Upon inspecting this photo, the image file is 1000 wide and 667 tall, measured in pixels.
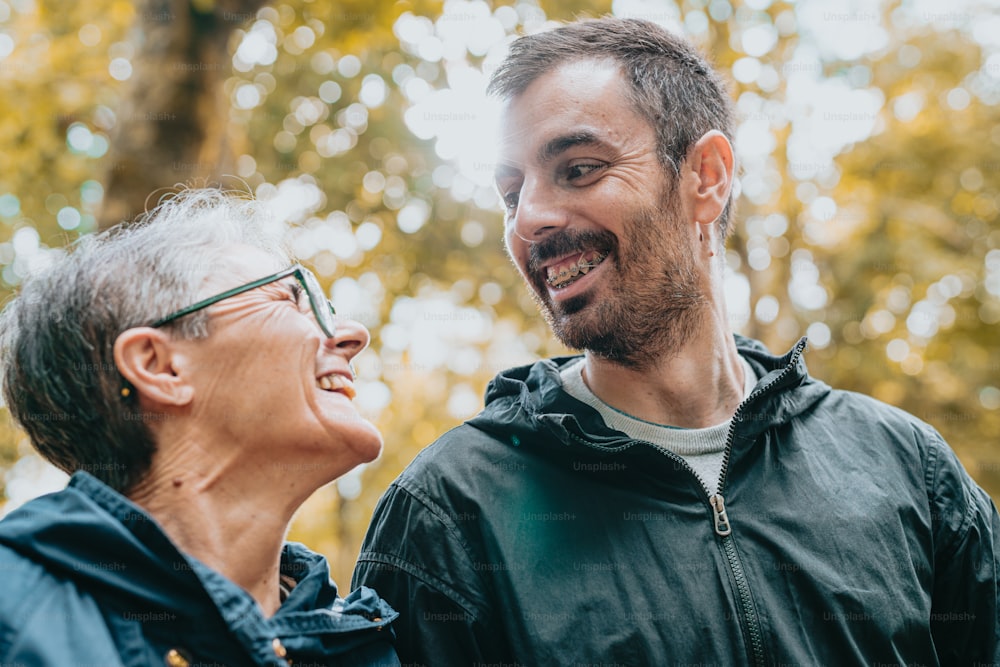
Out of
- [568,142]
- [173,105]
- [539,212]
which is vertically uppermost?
[173,105]

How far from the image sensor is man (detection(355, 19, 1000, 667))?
7.06 feet

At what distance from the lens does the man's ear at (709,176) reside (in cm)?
284

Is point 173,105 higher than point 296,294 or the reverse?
higher

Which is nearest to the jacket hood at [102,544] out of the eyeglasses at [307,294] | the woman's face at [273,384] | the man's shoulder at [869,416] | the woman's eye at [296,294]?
the woman's face at [273,384]

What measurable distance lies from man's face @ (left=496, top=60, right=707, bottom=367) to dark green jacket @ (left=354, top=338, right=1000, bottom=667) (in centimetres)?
29

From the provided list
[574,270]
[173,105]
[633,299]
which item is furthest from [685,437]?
[173,105]

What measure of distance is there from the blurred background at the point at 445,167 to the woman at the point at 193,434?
2.73 m

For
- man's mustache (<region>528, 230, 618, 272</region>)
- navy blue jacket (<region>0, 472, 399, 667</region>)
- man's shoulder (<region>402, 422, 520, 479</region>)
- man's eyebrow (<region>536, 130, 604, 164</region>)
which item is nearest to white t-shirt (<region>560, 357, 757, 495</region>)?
man's shoulder (<region>402, 422, 520, 479</region>)

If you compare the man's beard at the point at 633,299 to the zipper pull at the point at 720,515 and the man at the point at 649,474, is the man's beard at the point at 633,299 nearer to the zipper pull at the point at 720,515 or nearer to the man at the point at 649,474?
the man at the point at 649,474

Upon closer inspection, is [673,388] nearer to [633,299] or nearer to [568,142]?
[633,299]

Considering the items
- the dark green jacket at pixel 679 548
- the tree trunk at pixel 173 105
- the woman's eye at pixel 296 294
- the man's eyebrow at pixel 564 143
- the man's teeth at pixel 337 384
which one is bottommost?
the dark green jacket at pixel 679 548

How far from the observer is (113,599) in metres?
1.74

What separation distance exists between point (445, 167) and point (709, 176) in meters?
5.32

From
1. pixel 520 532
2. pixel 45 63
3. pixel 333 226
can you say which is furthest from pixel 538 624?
pixel 45 63
